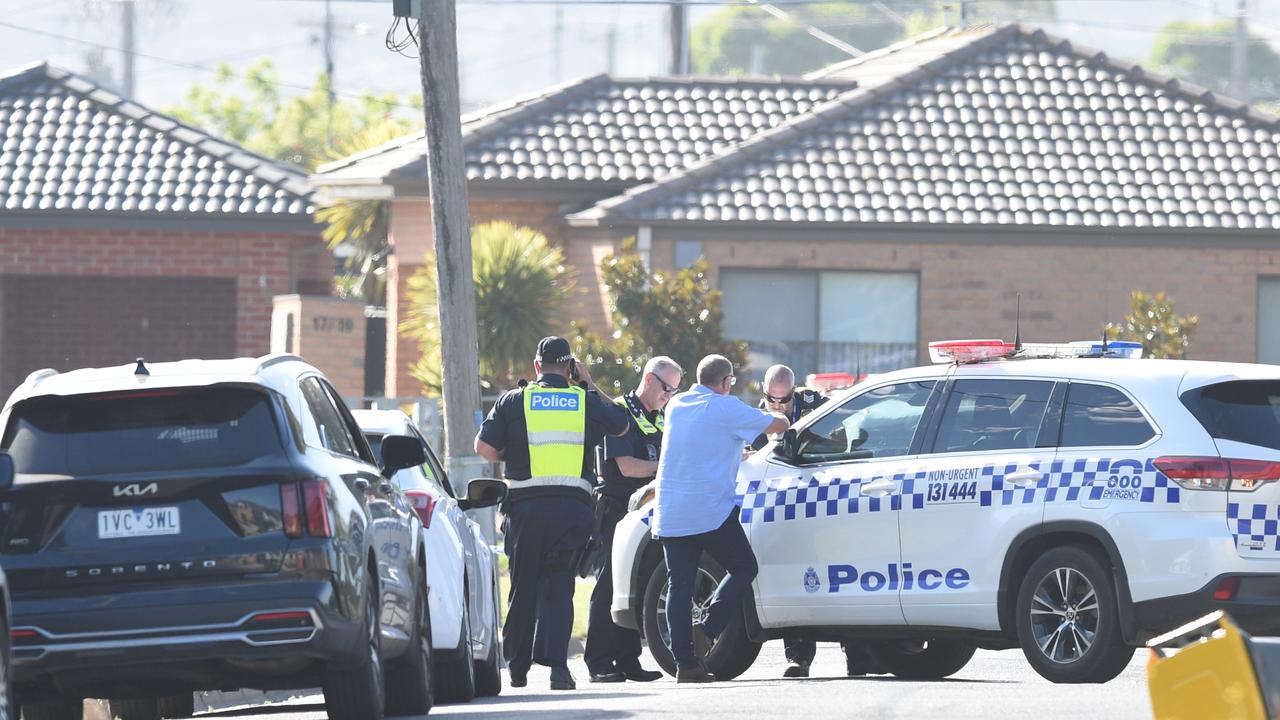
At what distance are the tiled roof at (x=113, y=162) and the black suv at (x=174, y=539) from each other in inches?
782

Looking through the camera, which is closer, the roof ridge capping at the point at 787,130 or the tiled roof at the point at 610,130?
the roof ridge capping at the point at 787,130

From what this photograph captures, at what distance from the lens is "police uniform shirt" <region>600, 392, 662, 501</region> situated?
13.8 metres

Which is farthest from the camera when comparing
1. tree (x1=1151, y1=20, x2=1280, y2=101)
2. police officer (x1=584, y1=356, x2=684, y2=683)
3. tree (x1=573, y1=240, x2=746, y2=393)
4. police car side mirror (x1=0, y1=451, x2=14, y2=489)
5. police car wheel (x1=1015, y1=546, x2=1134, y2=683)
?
tree (x1=1151, y1=20, x2=1280, y2=101)

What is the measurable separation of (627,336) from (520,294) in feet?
4.06

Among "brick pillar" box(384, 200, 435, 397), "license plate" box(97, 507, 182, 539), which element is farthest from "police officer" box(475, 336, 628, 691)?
"brick pillar" box(384, 200, 435, 397)

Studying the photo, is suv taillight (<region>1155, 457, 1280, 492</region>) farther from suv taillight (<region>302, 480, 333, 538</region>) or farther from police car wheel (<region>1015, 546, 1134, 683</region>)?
suv taillight (<region>302, 480, 333, 538</region>)

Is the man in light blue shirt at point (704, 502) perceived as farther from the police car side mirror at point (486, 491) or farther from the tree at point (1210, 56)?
the tree at point (1210, 56)

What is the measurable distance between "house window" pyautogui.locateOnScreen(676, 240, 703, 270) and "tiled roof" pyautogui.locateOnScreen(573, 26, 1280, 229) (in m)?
0.39

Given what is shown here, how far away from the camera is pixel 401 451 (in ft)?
33.8

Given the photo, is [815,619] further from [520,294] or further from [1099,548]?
[520,294]

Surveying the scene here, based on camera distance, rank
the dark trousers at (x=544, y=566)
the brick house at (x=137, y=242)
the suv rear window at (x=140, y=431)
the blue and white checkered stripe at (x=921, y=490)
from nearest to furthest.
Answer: the suv rear window at (x=140, y=431)
the blue and white checkered stripe at (x=921, y=490)
the dark trousers at (x=544, y=566)
the brick house at (x=137, y=242)

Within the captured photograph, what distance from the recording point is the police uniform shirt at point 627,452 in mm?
13820

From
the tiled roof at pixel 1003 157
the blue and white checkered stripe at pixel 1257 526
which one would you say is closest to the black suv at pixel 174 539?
the blue and white checkered stripe at pixel 1257 526

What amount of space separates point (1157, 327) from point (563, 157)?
24.6 ft
